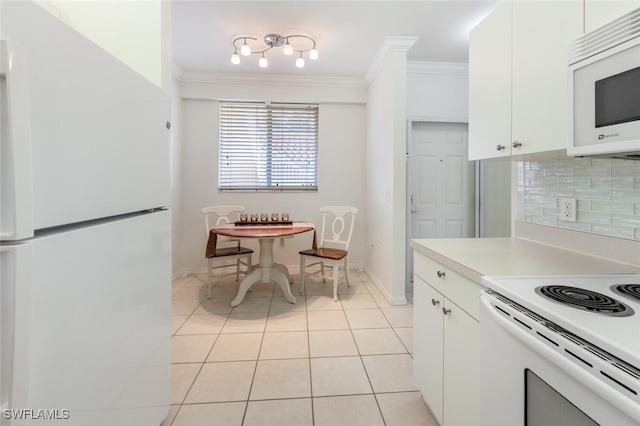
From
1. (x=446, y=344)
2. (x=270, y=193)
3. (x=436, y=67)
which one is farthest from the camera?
(x=270, y=193)

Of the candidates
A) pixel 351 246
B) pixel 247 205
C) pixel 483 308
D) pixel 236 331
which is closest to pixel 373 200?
pixel 351 246

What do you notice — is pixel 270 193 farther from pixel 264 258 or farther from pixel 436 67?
pixel 436 67

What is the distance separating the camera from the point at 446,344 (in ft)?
4.16

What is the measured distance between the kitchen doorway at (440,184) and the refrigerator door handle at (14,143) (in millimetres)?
3445

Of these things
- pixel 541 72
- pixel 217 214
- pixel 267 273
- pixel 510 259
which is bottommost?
pixel 267 273

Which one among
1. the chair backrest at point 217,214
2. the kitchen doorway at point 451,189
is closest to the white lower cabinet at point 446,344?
the kitchen doorway at point 451,189

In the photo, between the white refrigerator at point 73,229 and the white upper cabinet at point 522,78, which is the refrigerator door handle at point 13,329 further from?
the white upper cabinet at point 522,78

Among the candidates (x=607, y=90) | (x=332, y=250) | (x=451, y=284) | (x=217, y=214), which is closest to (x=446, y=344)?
(x=451, y=284)

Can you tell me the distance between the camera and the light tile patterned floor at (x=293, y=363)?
1.54 m

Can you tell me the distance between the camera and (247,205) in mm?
4086

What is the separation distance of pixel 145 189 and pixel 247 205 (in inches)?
117

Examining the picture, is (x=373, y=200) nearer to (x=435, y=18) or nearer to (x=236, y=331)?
(x=435, y=18)

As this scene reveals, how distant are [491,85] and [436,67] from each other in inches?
91.3

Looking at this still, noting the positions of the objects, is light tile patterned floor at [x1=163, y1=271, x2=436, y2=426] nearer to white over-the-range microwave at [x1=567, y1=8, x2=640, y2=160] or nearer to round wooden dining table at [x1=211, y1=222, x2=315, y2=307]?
round wooden dining table at [x1=211, y1=222, x2=315, y2=307]
